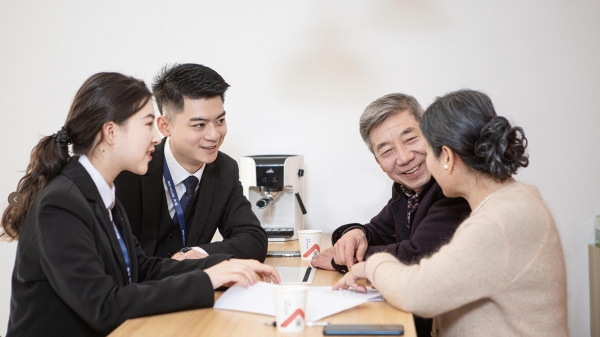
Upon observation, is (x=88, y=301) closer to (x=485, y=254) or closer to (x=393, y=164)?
(x=485, y=254)

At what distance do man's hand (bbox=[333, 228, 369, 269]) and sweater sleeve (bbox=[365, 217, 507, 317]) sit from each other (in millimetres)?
696

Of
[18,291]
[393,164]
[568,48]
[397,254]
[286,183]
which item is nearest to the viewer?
[18,291]

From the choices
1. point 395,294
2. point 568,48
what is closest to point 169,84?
point 395,294

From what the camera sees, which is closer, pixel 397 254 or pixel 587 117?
pixel 397 254

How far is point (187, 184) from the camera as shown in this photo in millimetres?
2645

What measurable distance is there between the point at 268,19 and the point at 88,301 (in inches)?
92.4

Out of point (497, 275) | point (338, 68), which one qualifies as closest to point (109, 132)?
point (497, 275)

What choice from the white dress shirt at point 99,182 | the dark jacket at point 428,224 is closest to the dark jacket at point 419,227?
the dark jacket at point 428,224

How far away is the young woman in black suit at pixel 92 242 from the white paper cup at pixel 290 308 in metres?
0.28

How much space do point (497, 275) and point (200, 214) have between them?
145 cm

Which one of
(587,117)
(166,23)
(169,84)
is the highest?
(166,23)

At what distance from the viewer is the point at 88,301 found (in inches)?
58.7

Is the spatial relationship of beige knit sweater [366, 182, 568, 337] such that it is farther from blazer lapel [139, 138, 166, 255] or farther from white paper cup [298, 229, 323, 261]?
blazer lapel [139, 138, 166, 255]

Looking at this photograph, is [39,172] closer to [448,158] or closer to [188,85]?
[188,85]
